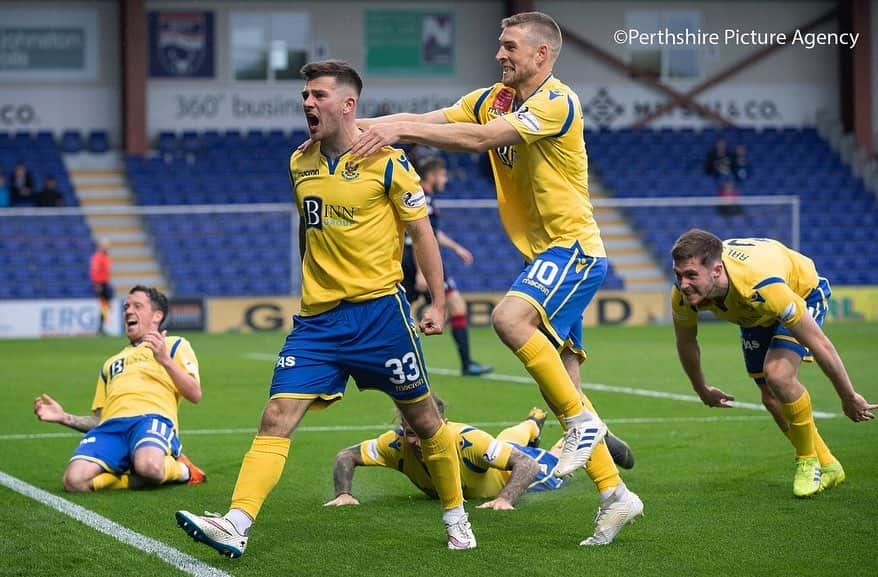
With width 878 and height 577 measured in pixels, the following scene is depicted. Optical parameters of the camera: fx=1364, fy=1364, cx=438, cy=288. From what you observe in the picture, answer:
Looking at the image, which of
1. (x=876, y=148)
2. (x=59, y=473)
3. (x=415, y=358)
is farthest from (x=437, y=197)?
(x=415, y=358)

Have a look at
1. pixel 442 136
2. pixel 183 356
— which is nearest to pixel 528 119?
pixel 442 136

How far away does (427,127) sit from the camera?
5.92 meters

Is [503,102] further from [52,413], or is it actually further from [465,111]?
[52,413]

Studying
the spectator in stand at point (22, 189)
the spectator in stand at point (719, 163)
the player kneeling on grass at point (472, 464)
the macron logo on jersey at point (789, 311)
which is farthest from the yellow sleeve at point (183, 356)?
the spectator in stand at point (719, 163)

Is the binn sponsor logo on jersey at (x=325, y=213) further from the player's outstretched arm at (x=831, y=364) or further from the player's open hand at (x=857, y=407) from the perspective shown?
the player's open hand at (x=857, y=407)

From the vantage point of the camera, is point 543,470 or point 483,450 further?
point 543,470

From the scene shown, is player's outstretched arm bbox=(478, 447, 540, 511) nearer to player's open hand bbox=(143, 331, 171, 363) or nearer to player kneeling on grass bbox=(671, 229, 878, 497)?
player kneeling on grass bbox=(671, 229, 878, 497)

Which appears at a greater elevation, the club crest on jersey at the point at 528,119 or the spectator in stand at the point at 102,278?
the club crest on jersey at the point at 528,119

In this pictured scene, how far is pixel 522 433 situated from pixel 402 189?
266cm

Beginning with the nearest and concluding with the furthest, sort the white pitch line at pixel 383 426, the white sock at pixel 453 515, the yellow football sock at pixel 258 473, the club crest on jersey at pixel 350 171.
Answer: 1. the yellow football sock at pixel 258 473
2. the club crest on jersey at pixel 350 171
3. the white sock at pixel 453 515
4. the white pitch line at pixel 383 426

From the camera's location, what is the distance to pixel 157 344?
24.2 feet

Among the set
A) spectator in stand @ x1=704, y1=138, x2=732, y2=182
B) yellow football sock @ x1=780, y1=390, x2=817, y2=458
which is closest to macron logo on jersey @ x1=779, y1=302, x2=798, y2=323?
yellow football sock @ x1=780, y1=390, x2=817, y2=458

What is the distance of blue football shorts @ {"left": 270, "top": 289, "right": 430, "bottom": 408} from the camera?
5.91 metres

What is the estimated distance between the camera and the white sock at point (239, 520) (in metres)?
5.70
